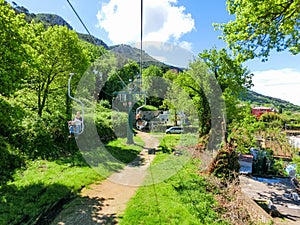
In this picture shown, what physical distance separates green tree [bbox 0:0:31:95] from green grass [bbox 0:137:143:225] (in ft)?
9.43

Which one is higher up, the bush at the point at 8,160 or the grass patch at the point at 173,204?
the bush at the point at 8,160

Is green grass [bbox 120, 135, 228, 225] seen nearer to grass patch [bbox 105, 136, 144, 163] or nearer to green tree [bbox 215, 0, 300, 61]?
grass patch [bbox 105, 136, 144, 163]

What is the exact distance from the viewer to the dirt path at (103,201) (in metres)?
5.32

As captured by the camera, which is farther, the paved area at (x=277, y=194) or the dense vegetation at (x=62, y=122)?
the paved area at (x=277, y=194)

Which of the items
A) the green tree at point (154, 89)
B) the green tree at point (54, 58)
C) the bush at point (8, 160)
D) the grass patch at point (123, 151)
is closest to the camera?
the bush at point (8, 160)

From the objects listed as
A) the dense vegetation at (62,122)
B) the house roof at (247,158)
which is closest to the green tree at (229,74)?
the dense vegetation at (62,122)

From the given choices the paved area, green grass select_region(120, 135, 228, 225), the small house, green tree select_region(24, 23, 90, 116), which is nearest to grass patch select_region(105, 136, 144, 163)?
green grass select_region(120, 135, 228, 225)

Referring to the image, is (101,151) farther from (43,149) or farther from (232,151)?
(232,151)

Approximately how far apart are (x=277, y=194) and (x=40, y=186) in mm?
13925

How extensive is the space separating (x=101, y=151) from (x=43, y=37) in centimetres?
667

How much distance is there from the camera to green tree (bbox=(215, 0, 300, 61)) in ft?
18.6

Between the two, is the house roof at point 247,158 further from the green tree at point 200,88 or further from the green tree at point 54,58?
the green tree at point 54,58

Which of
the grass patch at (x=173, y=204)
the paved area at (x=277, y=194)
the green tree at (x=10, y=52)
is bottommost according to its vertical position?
the paved area at (x=277, y=194)

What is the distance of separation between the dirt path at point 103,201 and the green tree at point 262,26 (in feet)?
19.1
